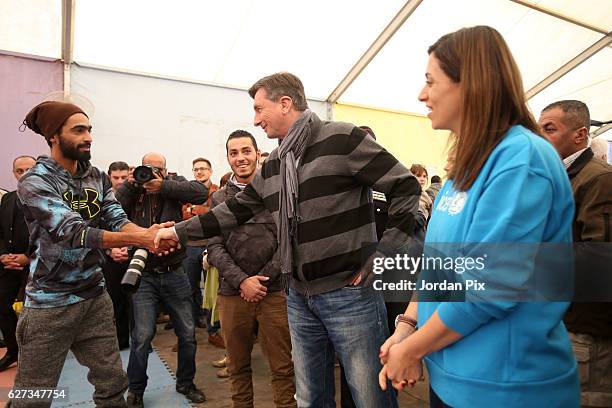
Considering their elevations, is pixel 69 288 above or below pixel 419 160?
below

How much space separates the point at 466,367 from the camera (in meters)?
0.96

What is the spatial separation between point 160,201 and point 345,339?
7.18 ft

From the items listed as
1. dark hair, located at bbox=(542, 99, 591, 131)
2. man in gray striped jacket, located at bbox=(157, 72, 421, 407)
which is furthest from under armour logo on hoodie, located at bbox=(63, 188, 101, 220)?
dark hair, located at bbox=(542, 99, 591, 131)

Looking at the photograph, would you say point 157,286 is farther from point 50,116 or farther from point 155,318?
point 50,116

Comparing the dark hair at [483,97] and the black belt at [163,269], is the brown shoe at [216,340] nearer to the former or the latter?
the black belt at [163,269]

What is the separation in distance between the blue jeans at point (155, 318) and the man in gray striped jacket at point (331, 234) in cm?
158

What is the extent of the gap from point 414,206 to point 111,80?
5.80 m

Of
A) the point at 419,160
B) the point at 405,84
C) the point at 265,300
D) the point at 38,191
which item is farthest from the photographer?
the point at 419,160

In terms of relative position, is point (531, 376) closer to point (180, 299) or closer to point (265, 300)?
point (265, 300)

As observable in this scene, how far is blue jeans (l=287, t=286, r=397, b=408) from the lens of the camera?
1662 millimetres

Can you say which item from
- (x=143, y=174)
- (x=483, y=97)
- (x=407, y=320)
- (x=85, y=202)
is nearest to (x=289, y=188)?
(x=407, y=320)

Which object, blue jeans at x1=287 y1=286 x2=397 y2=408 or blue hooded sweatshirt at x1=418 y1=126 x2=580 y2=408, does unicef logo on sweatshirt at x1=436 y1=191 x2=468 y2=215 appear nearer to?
blue hooded sweatshirt at x1=418 y1=126 x2=580 y2=408

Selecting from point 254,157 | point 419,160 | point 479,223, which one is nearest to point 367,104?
point 419,160

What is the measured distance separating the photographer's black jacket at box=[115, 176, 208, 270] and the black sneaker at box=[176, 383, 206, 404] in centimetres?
99
